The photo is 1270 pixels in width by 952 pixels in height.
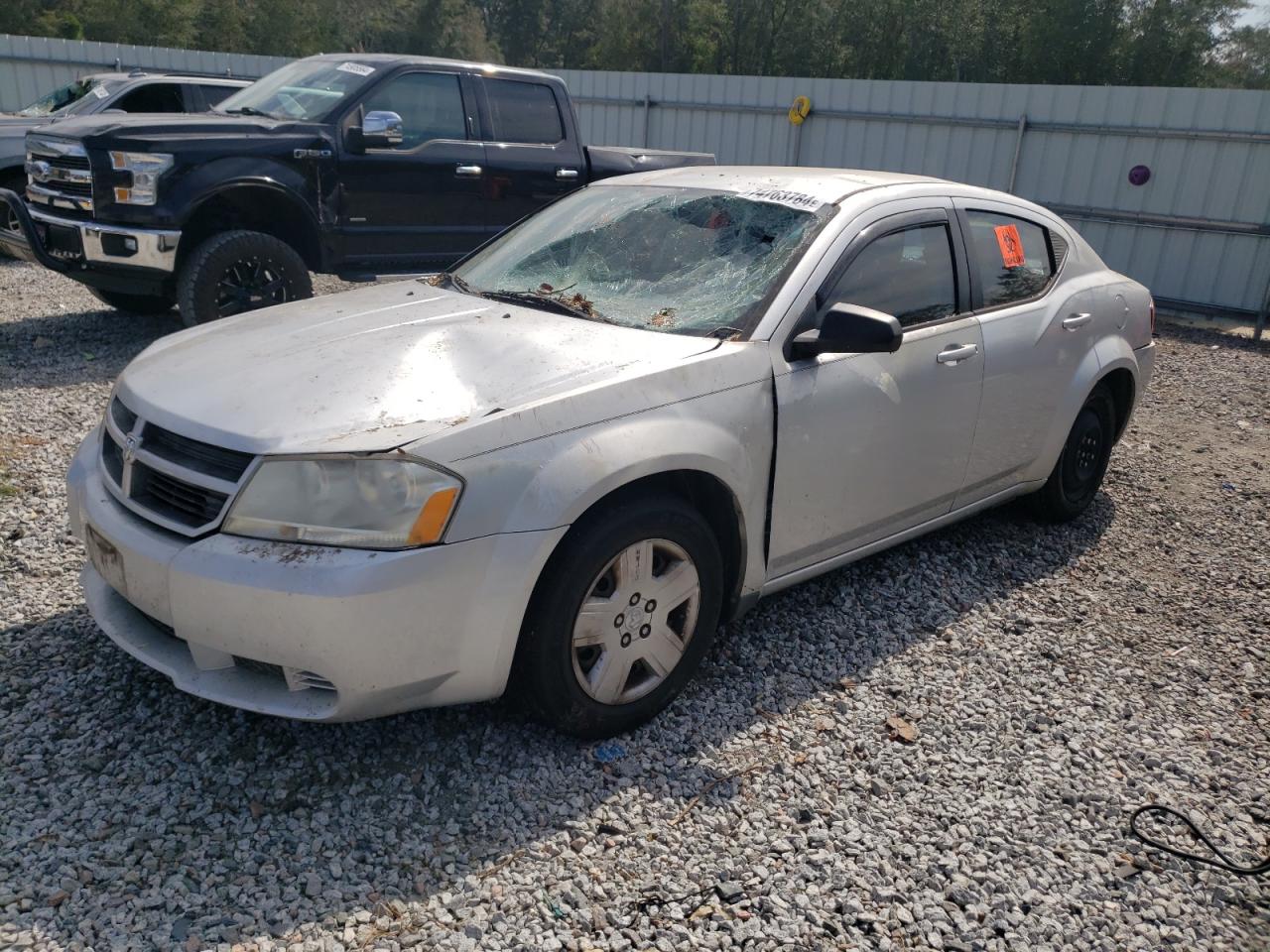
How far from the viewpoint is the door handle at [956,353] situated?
3.86 meters

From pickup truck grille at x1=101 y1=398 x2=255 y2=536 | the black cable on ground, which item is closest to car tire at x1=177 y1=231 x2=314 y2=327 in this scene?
pickup truck grille at x1=101 y1=398 x2=255 y2=536

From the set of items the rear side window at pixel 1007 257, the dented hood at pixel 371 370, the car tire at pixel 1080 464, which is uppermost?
the rear side window at pixel 1007 257

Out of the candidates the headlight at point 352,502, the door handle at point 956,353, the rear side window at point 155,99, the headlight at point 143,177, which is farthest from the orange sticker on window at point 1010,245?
the rear side window at point 155,99

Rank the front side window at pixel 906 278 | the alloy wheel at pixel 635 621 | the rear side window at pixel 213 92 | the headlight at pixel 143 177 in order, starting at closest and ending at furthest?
the alloy wheel at pixel 635 621 → the front side window at pixel 906 278 → the headlight at pixel 143 177 → the rear side window at pixel 213 92

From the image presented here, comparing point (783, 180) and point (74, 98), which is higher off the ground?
point (783, 180)

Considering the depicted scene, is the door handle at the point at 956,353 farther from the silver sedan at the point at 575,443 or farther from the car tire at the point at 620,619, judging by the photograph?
the car tire at the point at 620,619

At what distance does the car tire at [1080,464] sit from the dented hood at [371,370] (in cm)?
240

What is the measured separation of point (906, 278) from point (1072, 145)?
957 centimetres

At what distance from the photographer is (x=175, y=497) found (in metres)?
2.79

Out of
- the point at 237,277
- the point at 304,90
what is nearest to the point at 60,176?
the point at 237,277

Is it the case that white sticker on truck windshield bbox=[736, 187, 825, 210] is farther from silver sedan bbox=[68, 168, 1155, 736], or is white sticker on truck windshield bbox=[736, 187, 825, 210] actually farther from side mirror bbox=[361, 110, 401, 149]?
side mirror bbox=[361, 110, 401, 149]

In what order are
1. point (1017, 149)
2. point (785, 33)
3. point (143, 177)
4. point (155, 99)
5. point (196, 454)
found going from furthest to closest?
point (785, 33)
point (1017, 149)
point (155, 99)
point (143, 177)
point (196, 454)

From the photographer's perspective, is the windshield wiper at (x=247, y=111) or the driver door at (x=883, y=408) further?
the windshield wiper at (x=247, y=111)

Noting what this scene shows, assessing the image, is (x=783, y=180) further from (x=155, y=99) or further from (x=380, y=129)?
(x=155, y=99)
